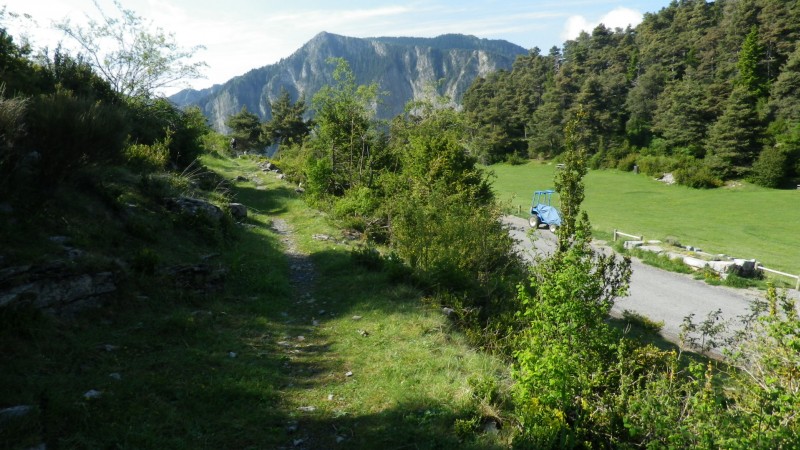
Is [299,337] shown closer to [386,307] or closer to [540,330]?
[386,307]

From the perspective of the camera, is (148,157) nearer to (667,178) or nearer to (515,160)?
(667,178)

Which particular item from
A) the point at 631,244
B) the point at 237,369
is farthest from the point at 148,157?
the point at 631,244

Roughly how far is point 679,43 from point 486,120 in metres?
32.1

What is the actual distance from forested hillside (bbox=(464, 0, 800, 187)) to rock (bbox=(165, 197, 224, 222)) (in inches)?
1005

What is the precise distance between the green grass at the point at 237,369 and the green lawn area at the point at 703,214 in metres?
10.6

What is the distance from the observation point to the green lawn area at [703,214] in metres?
24.1

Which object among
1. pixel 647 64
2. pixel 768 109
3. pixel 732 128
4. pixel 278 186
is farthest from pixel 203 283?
pixel 647 64

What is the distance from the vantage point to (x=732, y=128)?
43.9 metres

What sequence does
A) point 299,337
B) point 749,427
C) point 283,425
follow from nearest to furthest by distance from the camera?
1. point 749,427
2. point 283,425
3. point 299,337

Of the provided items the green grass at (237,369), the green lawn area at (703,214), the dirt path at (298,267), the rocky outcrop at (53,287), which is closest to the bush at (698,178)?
the green lawn area at (703,214)

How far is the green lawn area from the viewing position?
24141mm

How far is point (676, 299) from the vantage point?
15.4 metres

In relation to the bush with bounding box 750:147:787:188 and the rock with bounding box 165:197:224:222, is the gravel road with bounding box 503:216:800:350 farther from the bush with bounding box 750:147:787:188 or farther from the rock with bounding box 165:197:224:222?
the bush with bounding box 750:147:787:188

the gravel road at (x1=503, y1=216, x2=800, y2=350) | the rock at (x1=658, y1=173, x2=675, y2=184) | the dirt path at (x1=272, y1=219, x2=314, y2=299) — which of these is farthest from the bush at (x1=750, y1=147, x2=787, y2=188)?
the dirt path at (x1=272, y1=219, x2=314, y2=299)
